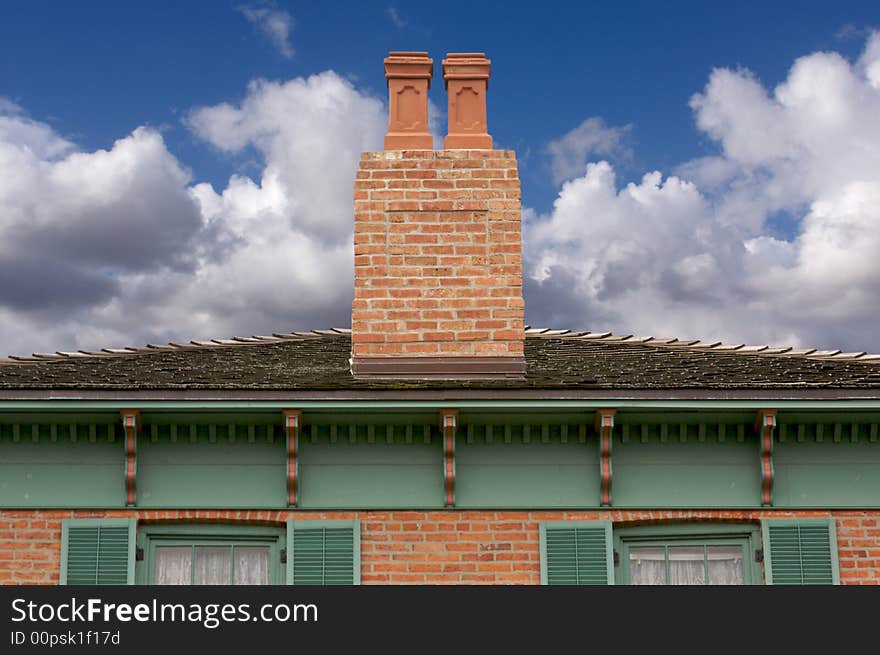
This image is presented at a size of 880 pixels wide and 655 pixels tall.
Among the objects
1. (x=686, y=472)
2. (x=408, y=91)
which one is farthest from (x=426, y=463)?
(x=408, y=91)

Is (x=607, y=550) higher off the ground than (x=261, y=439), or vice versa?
(x=261, y=439)

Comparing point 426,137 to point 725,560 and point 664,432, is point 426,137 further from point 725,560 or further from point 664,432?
point 725,560

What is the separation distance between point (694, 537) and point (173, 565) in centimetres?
439

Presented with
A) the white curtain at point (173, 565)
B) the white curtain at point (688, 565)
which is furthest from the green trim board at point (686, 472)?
the white curtain at point (173, 565)

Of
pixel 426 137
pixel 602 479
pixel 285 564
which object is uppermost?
pixel 426 137

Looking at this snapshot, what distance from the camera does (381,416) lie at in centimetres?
904

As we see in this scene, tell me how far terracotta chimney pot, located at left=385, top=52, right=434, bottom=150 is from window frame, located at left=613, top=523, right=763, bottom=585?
4554 millimetres

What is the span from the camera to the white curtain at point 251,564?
9062 mm

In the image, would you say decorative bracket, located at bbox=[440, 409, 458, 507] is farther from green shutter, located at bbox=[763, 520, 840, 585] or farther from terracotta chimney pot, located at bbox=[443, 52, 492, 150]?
terracotta chimney pot, located at bbox=[443, 52, 492, 150]

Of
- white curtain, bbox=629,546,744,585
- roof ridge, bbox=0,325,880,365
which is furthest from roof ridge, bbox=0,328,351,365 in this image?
white curtain, bbox=629,546,744,585

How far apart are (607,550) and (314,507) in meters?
2.45

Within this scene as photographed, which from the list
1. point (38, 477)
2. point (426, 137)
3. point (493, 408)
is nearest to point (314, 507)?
point (493, 408)

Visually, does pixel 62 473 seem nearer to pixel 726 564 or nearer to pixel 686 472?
pixel 686 472

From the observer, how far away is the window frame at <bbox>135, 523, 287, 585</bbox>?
A: 9.05 m
